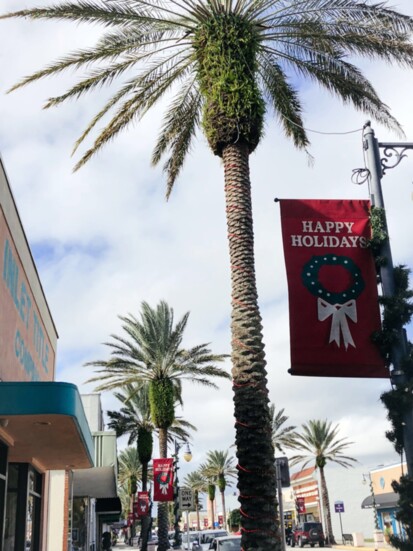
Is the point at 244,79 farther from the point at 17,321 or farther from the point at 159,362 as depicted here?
the point at 159,362

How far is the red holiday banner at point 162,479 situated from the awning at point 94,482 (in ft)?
6.76

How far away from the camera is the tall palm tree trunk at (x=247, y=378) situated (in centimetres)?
1041

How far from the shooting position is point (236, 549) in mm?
18656

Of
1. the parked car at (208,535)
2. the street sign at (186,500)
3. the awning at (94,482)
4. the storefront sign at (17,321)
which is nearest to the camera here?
the storefront sign at (17,321)

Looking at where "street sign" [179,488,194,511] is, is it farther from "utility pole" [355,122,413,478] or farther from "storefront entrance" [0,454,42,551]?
"utility pole" [355,122,413,478]

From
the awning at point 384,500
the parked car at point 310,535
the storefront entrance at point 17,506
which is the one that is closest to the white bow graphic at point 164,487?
the storefront entrance at point 17,506

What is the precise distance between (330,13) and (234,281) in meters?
6.20

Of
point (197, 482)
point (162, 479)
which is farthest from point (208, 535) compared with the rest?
point (197, 482)

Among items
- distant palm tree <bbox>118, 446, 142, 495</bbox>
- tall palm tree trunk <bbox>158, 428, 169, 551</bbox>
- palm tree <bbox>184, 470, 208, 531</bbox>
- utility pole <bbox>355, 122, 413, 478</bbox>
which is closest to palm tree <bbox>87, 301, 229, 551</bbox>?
tall palm tree trunk <bbox>158, 428, 169, 551</bbox>

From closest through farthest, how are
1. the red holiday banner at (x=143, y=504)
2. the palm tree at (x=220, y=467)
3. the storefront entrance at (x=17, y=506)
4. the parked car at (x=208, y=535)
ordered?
the storefront entrance at (x=17, y=506) < the parked car at (x=208, y=535) < the red holiday banner at (x=143, y=504) < the palm tree at (x=220, y=467)

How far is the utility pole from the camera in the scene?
634 cm

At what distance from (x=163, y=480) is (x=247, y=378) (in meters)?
21.9

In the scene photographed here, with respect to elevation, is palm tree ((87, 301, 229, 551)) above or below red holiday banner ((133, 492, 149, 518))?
above

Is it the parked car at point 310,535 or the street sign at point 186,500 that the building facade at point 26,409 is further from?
the parked car at point 310,535
